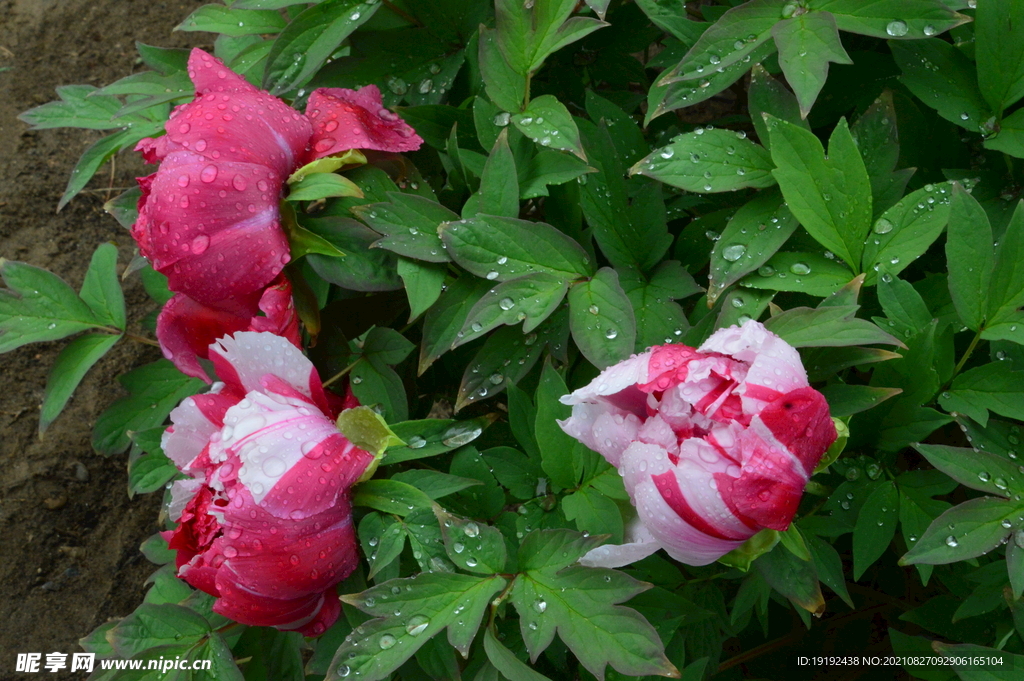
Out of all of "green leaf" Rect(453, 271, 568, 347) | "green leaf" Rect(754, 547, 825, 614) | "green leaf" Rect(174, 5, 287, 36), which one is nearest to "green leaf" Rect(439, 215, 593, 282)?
"green leaf" Rect(453, 271, 568, 347)

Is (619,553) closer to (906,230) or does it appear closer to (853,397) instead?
(853,397)

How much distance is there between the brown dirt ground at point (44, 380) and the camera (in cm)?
154

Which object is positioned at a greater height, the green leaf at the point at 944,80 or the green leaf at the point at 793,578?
the green leaf at the point at 944,80

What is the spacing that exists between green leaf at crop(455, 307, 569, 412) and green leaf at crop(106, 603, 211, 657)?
382mm

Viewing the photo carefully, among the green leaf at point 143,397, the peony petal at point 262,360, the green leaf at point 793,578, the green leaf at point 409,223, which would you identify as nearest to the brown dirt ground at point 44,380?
the green leaf at point 143,397

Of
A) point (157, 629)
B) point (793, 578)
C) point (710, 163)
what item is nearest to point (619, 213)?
point (710, 163)

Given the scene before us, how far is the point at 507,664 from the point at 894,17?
2.37 feet

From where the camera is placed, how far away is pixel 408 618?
741 mm

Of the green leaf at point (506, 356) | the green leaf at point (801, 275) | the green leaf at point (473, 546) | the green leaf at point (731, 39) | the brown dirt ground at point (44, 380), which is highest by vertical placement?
the green leaf at point (731, 39)

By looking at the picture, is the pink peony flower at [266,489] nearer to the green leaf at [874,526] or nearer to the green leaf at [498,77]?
the green leaf at [498,77]

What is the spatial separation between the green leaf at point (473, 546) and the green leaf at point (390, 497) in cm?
3

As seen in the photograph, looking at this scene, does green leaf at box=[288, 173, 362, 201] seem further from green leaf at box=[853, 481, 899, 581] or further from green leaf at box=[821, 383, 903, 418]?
green leaf at box=[853, 481, 899, 581]

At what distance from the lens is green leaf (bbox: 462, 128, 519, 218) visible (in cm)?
83

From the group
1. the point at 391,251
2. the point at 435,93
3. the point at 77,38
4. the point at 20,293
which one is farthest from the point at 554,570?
the point at 77,38
